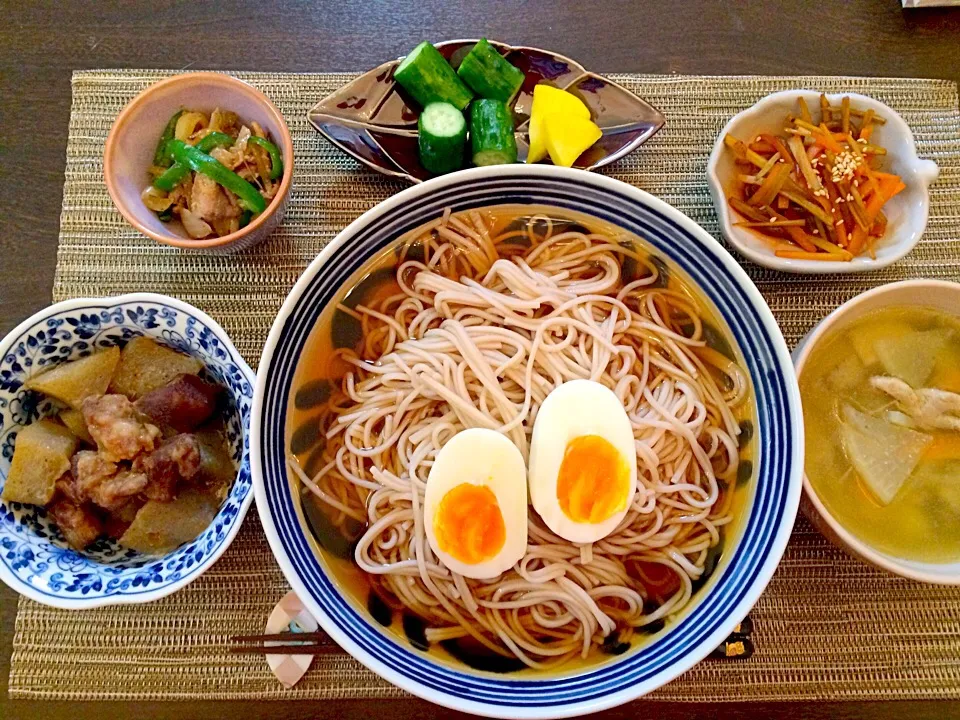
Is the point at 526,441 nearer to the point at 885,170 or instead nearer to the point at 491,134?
the point at 491,134

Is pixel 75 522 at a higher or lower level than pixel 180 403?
lower

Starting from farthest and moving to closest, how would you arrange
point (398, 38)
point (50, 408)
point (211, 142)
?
point (398, 38) < point (211, 142) < point (50, 408)

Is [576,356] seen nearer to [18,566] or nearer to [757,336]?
[757,336]

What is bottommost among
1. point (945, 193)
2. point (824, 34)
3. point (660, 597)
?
point (660, 597)

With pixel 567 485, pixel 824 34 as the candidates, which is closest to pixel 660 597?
pixel 567 485

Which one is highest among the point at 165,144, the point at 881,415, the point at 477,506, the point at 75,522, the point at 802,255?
the point at 165,144

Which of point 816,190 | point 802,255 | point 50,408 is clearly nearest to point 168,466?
point 50,408

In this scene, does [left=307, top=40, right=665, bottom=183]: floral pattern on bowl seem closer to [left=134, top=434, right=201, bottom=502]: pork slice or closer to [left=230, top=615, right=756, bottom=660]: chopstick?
[left=134, top=434, right=201, bottom=502]: pork slice
